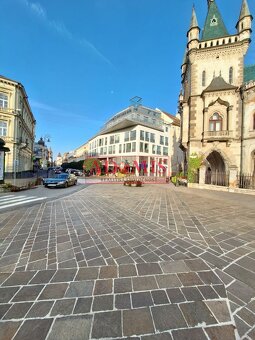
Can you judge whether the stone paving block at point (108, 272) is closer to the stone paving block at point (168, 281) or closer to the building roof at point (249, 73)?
the stone paving block at point (168, 281)

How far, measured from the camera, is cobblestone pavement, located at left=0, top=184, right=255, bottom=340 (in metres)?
1.86

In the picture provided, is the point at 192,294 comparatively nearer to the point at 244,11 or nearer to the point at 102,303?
the point at 102,303

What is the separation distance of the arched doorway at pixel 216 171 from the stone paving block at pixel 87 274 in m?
18.9

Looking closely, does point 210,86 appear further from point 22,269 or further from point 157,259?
point 22,269

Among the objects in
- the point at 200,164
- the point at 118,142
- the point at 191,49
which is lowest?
the point at 200,164

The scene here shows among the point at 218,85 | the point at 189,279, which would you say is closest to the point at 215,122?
the point at 218,85

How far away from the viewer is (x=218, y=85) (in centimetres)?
1983

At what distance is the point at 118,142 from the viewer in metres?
46.1

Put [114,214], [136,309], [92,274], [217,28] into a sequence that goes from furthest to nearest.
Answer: [217,28] → [114,214] → [92,274] → [136,309]

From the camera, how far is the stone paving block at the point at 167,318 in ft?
6.12

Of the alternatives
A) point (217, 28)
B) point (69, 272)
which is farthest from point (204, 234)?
point (217, 28)

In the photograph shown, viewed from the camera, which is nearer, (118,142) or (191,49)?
(191,49)

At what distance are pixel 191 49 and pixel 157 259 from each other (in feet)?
82.5

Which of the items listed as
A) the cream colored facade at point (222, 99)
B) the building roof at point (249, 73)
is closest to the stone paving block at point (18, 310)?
the cream colored facade at point (222, 99)
